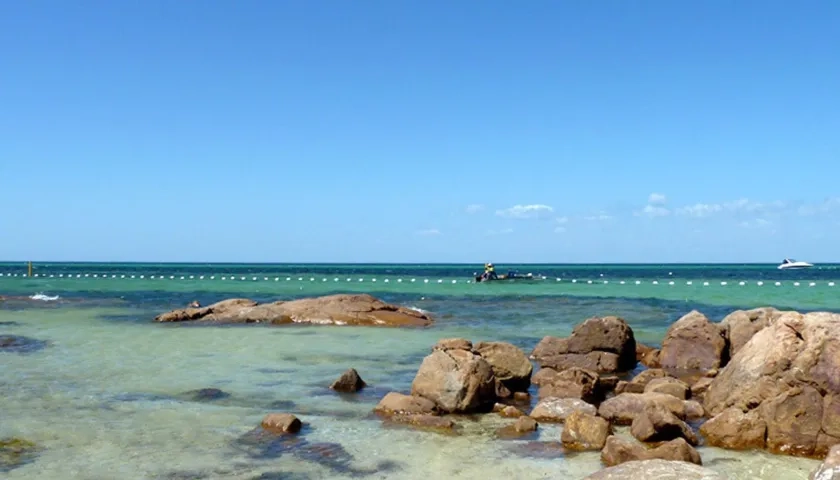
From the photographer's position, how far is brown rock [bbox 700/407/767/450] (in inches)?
437

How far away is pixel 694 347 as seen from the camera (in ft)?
62.1

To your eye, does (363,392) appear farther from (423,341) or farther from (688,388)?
(423,341)

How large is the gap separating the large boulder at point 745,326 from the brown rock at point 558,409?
7814 millimetres

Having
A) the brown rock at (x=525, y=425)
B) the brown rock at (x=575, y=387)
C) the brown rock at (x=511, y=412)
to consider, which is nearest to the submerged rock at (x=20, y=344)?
the brown rock at (x=511, y=412)

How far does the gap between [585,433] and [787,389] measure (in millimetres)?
3407

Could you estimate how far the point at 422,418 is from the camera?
1252 centimetres

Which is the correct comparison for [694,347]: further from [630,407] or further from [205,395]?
[205,395]

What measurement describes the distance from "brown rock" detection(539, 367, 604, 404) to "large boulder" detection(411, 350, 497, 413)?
140cm

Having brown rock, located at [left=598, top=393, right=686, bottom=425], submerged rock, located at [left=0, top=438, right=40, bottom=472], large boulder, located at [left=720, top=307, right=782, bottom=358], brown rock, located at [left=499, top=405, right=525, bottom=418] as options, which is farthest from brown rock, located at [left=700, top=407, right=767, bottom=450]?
submerged rock, located at [left=0, top=438, right=40, bottom=472]

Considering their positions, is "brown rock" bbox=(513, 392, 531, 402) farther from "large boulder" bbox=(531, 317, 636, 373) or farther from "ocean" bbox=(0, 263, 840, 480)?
"large boulder" bbox=(531, 317, 636, 373)

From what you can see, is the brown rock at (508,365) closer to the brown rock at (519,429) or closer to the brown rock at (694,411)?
the brown rock at (519,429)

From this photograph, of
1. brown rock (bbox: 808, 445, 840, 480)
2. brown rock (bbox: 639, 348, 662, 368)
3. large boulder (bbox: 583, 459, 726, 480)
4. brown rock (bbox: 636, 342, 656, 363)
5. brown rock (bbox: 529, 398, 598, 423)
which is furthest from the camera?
brown rock (bbox: 636, 342, 656, 363)

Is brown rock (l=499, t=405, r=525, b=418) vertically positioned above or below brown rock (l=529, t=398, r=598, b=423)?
below

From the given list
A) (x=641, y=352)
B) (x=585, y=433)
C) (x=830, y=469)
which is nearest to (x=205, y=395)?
(x=585, y=433)
